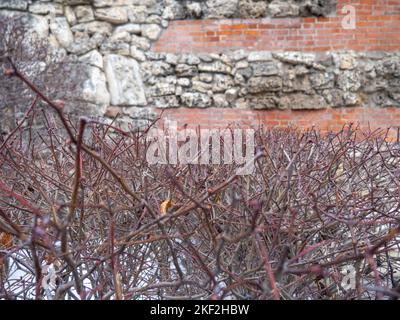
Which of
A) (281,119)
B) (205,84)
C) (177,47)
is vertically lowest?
(281,119)

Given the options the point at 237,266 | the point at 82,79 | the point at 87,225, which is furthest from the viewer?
the point at 82,79

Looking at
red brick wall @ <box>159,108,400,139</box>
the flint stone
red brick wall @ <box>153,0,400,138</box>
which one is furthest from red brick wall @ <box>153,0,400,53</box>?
red brick wall @ <box>159,108,400,139</box>

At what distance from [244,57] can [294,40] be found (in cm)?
73

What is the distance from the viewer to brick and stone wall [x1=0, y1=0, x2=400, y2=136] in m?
7.90

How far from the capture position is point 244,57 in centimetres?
800

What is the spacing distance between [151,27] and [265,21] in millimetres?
1592

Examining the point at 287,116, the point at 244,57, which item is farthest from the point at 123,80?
the point at 287,116

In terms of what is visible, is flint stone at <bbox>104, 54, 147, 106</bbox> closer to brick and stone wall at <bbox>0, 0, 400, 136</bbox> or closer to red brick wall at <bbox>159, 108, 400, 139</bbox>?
brick and stone wall at <bbox>0, 0, 400, 136</bbox>

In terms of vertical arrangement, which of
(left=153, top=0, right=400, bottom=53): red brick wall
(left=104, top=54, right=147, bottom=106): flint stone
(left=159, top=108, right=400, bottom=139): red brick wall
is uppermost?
(left=153, top=0, right=400, bottom=53): red brick wall

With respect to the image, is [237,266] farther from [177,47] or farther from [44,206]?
[177,47]

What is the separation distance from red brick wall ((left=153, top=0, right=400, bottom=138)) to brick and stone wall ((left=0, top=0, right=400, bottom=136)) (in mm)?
14

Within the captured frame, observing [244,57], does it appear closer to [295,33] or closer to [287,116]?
[295,33]
